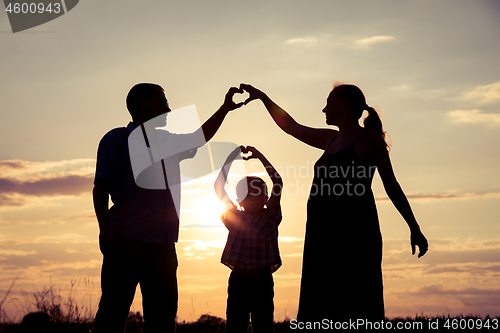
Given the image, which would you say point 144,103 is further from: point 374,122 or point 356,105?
point 374,122

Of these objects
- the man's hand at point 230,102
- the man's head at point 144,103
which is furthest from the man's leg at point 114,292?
the man's hand at point 230,102

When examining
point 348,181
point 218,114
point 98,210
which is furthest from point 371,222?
point 98,210

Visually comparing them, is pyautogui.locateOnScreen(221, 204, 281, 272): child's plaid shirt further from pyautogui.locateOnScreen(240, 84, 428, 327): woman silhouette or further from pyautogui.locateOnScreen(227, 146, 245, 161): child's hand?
pyautogui.locateOnScreen(240, 84, 428, 327): woman silhouette

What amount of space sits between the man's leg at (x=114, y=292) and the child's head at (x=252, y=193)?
2.31 meters

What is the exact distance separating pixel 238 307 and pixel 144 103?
2678 mm

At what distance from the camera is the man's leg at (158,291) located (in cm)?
394

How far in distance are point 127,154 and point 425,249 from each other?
2.61 metres

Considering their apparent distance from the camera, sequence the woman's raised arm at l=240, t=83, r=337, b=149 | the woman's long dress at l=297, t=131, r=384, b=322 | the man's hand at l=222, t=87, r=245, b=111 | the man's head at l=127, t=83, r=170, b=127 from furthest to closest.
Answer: the man's hand at l=222, t=87, r=245, b=111
the woman's raised arm at l=240, t=83, r=337, b=149
the man's head at l=127, t=83, r=170, b=127
the woman's long dress at l=297, t=131, r=384, b=322

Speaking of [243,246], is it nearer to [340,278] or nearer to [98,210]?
Result: [340,278]

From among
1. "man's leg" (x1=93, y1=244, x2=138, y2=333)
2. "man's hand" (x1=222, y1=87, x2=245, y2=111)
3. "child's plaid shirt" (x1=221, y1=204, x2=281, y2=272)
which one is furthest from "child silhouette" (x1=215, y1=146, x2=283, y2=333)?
"man's leg" (x1=93, y1=244, x2=138, y2=333)

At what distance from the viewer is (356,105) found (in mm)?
4422

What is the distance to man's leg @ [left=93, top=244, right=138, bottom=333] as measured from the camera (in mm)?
A: 3770

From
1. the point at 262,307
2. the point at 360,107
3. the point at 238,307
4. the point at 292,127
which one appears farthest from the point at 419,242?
the point at 238,307

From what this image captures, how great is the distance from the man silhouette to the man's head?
26 centimetres
